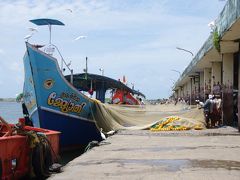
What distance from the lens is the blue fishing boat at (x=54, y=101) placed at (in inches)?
680

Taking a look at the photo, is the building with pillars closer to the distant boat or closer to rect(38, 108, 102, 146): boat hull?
the distant boat

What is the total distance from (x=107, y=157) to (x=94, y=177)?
2.45 metres

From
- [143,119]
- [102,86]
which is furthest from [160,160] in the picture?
[102,86]

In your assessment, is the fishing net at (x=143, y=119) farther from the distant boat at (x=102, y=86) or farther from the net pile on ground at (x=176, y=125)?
the distant boat at (x=102, y=86)

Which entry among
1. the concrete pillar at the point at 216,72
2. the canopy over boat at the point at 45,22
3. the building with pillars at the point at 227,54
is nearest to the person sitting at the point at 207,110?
the building with pillars at the point at 227,54

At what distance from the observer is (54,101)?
58.1ft

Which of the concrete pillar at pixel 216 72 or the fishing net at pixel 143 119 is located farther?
the concrete pillar at pixel 216 72

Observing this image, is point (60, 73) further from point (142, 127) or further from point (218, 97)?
point (218, 97)

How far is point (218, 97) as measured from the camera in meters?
19.8

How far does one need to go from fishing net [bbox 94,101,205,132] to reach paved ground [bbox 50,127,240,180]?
3.44 metres

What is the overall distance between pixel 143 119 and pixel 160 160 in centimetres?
1028

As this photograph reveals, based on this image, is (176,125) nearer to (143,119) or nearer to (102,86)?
(143,119)

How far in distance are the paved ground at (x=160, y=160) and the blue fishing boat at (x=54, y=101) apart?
13.7 ft

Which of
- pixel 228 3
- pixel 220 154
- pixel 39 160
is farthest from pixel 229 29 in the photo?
pixel 39 160
